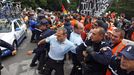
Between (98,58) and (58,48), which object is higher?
(98,58)

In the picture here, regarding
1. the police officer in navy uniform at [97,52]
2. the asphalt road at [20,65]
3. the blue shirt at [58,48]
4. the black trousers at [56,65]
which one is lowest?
the asphalt road at [20,65]

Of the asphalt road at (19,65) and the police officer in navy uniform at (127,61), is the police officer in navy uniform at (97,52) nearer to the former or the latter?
the police officer in navy uniform at (127,61)

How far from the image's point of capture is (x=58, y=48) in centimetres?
678

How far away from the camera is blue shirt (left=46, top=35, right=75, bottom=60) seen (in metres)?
6.67

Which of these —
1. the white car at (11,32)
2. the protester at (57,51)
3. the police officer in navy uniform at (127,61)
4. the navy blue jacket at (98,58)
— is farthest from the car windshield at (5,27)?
the police officer in navy uniform at (127,61)

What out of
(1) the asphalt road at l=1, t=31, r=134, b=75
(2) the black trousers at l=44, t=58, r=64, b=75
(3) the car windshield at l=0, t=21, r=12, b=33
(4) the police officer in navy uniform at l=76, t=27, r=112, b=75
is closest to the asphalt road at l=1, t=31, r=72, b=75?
(1) the asphalt road at l=1, t=31, r=134, b=75

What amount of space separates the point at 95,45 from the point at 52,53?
211cm

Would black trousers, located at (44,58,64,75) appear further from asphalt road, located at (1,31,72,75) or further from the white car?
the white car

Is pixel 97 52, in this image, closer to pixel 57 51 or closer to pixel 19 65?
pixel 57 51

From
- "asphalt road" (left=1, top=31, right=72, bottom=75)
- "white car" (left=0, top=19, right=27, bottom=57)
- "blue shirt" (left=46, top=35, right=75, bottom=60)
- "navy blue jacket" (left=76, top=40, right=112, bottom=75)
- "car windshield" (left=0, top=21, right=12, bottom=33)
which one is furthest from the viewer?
"car windshield" (left=0, top=21, right=12, bottom=33)

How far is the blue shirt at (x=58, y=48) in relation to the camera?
6.67 metres

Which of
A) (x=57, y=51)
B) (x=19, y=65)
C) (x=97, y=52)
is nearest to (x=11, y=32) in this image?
(x=19, y=65)

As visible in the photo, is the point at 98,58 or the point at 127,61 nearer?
the point at 127,61

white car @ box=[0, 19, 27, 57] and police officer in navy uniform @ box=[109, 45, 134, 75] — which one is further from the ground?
police officer in navy uniform @ box=[109, 45, 134, 75]
